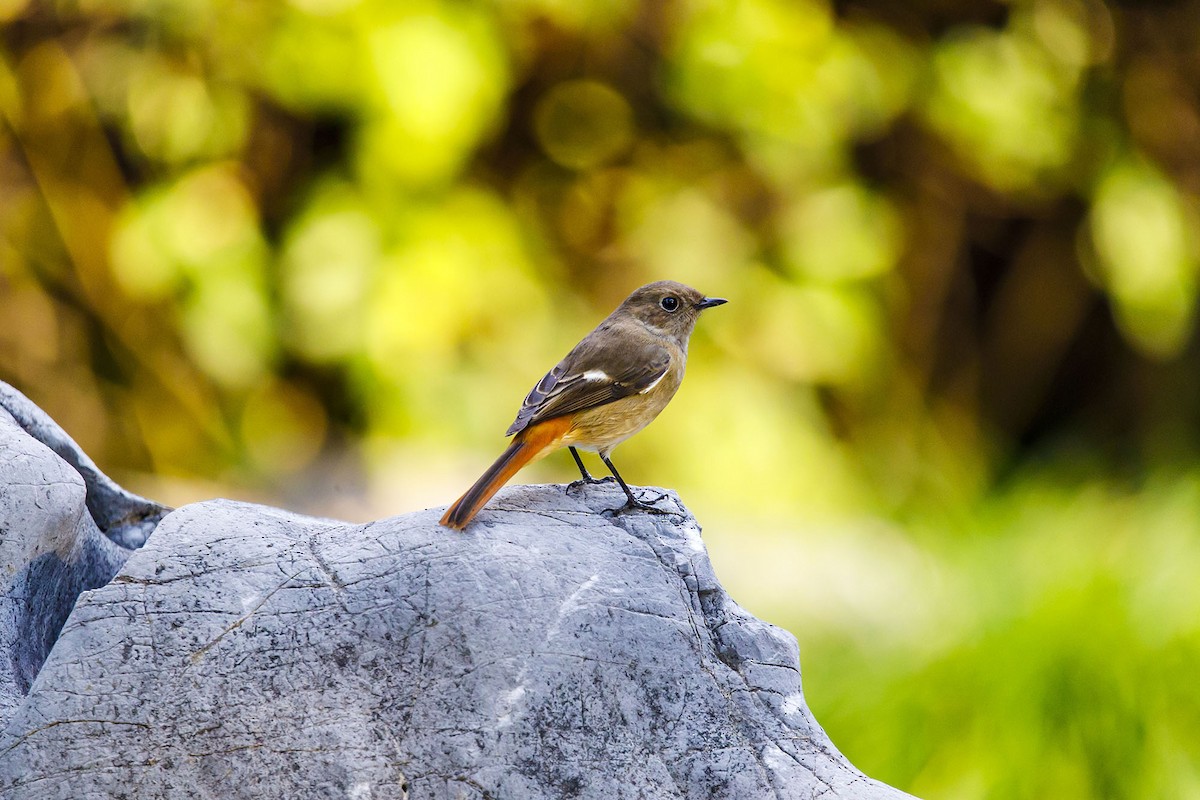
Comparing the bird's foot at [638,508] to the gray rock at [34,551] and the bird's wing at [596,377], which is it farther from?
the gray rock at [34,551]

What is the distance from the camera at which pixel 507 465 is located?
2648 mm

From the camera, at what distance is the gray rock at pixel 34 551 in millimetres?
2389

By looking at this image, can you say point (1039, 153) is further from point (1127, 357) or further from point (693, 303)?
point (693, 303)

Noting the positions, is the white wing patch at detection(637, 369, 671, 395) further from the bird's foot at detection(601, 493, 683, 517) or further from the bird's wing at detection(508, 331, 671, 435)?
the bird's foot at detection(601, 493, 683, 517)

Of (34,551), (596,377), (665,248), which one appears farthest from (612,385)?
(665,248)

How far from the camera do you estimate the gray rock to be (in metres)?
2.39

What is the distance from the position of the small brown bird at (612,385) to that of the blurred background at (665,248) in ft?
6.34

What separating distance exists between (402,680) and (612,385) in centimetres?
107

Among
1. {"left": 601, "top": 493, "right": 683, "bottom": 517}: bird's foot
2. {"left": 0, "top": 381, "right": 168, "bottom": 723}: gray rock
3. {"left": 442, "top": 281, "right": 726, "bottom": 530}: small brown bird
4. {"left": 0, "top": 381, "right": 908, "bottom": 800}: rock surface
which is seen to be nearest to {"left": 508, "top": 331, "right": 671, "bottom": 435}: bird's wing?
{"left": 442, "top": 281, "right": 726, "bottom": 530}: small brown bird

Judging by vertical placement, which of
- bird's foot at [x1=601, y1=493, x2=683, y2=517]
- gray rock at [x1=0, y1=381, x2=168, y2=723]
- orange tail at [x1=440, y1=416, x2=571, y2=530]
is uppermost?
bird's foot at [x1=601, y1=493, x2=683, y2=517]

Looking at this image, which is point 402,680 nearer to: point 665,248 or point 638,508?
point 638,508

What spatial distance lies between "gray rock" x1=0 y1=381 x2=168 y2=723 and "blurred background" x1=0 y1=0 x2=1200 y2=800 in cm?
269

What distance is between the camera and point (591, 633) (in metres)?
2.31

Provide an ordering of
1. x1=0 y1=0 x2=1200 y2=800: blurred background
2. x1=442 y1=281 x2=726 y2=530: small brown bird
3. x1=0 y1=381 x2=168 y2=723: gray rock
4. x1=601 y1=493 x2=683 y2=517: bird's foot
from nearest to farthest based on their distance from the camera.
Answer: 1. x1=0 y1=381 x2=168 y2=723: gray rock
2. x1=601 y1=493 x2=683 y2=517: bird's foot
3. x1=442 y1=281 x2=726 y2=530: small brown bird
4. x1=0 y1=0 x2=1200 y2=800: blurred background
